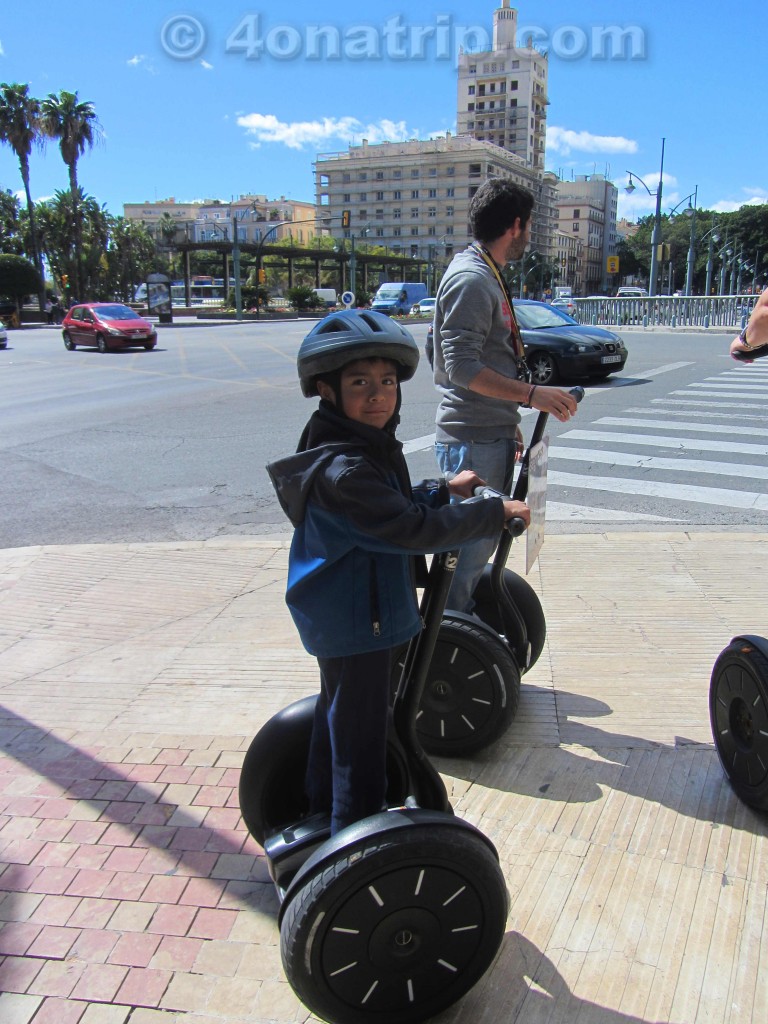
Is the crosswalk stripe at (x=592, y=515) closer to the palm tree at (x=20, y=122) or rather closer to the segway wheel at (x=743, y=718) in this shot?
the segway wheel at (x=743, y=718)

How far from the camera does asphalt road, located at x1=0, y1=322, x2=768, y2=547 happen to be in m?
6.77

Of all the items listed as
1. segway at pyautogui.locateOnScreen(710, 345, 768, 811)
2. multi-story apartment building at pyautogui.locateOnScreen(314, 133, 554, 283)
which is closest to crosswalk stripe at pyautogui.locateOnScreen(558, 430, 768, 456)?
segway at pyautogui.locateOnScreen(710, 345, 768, 811)

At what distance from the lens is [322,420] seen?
2.00 metres

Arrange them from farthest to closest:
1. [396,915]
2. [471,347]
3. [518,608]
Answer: [518,608] < [471,347] < [396,915]

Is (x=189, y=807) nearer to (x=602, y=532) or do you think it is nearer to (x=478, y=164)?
(x=602, y=532)

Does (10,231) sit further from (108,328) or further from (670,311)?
(670,311)

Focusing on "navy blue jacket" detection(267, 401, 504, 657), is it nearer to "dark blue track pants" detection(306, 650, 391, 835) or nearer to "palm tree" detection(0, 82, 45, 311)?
"dark blue track pants" detection(306, 650, 391, 835)

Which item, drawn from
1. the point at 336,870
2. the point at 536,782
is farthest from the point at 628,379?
the point at 336,870

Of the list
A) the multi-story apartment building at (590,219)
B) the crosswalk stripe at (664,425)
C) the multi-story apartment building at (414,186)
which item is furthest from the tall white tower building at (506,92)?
the crosswalk stripe at (664,425)

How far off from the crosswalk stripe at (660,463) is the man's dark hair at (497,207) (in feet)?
18.0

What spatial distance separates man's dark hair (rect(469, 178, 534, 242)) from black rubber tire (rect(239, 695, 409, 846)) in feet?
6.13

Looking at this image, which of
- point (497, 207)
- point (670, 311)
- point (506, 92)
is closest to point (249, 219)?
point (506, 92)

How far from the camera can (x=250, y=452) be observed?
9484mm

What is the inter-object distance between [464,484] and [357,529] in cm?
47
